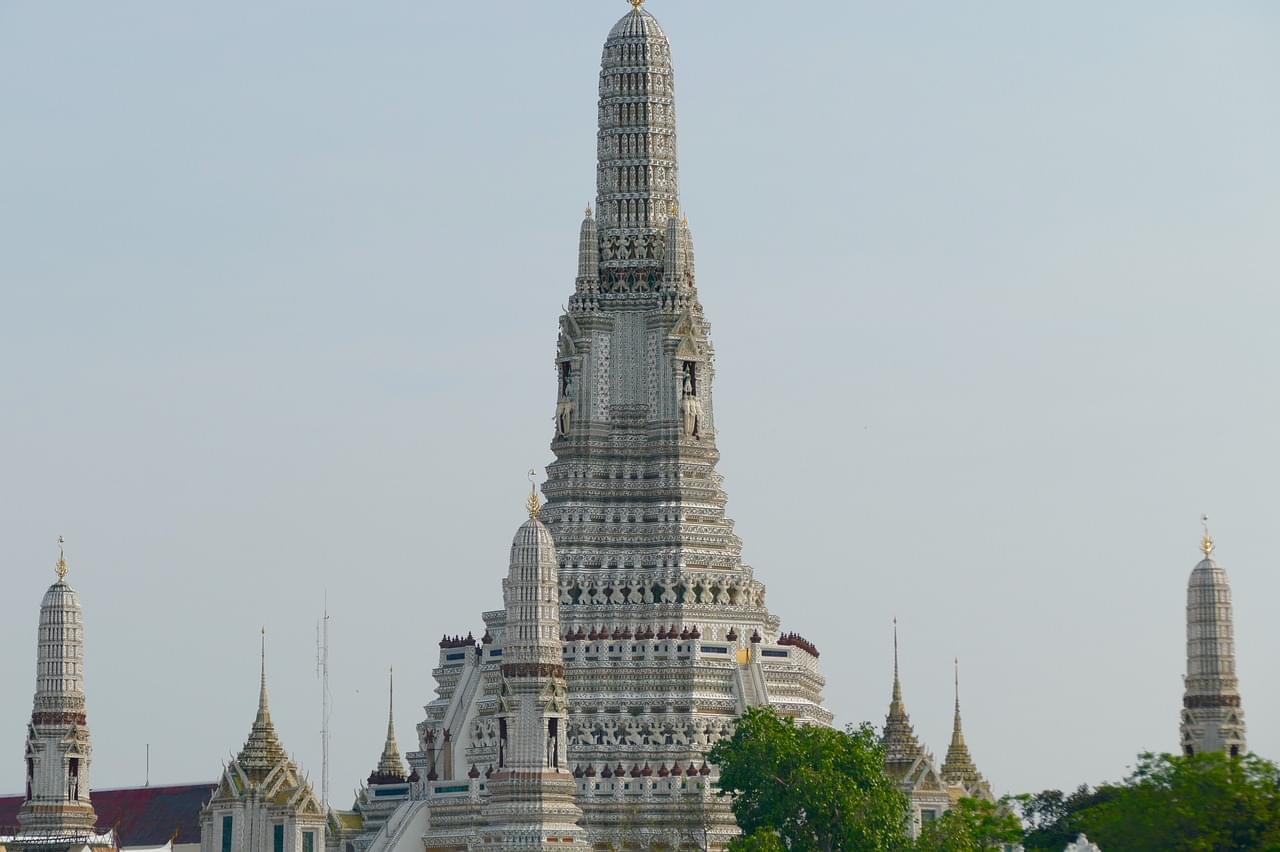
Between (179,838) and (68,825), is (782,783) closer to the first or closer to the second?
(68,825)

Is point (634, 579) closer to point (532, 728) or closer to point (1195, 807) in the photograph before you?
point (532, 728)

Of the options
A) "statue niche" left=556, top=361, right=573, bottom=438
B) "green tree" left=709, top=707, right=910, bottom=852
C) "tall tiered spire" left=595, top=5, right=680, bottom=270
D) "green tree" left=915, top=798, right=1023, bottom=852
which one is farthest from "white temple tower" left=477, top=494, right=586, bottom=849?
"tall tiered spire" left=595, top=5, right=680, bottom=270

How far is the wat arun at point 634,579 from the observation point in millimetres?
172250

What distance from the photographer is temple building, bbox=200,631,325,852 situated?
180250 mm

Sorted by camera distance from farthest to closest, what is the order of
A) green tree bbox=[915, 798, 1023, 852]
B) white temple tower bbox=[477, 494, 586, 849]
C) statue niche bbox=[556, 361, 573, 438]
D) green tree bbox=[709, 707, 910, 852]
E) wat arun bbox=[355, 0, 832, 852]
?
1. statue niche bbox=[556, 361, 573, 438]
2. wat arun bbox=[355, 0, 832, 852]
3. white temple tower bbox=[477, 494, 586, 849]
4. green tree bbox=[709, 707, 910, 852]
5. green tree bbox=[915, 798, 1023, 852]

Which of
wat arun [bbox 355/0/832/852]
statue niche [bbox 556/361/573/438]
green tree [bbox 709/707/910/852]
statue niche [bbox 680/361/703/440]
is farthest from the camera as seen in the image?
statue niche [bbox 556/361/573/438]

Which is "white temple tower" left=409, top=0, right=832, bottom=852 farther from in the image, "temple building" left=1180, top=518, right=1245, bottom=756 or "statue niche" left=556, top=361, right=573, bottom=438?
"temple building" left=1180, top=518, right=1245, bottom=756

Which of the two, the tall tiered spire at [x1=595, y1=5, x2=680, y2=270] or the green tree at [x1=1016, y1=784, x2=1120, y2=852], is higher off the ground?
the tall tiered spire at [x1=595, y1=5, x2=680, y2=270]

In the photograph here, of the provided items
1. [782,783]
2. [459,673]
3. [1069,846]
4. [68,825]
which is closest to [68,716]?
[68,825]

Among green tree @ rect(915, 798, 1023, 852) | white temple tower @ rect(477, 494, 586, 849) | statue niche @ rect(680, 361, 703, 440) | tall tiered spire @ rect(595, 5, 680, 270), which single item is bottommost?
green tree @ rect(915, 798, 1023, 852)

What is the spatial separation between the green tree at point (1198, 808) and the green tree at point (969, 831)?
475cm

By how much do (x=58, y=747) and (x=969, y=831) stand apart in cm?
3563

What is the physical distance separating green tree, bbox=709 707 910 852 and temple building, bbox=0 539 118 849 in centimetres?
2594

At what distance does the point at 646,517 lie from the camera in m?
180
